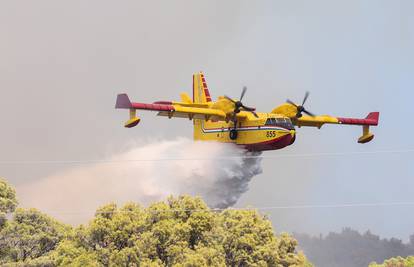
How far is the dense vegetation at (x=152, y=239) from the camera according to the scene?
2258 inches

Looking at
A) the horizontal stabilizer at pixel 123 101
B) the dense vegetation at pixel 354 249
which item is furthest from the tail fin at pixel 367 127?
the dense vegetation at pixel 354 249

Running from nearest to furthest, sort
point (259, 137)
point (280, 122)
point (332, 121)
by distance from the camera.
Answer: point (280, 122) → point (259, 137) → point (332, 121)

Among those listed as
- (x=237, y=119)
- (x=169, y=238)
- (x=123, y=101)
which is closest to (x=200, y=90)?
(x=237, y=119)

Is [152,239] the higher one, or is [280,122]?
[280,122]

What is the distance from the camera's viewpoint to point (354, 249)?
7185 inches

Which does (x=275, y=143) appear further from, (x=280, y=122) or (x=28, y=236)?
(x=28, y=236)

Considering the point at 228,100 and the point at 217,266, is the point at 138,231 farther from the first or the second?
the point at 228,100

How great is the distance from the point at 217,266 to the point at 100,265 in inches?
354

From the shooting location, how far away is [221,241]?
6097 centimetres

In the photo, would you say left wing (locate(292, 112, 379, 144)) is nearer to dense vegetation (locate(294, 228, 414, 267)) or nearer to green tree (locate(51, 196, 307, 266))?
green tree (locate(51, 196, 307, 266))

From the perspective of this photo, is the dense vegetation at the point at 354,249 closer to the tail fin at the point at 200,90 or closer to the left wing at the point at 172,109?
the tail fin at the point at 200,90

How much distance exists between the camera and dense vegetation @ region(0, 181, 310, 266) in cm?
5734

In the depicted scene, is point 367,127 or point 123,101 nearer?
point 123,101

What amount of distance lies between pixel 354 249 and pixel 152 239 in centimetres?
13251
